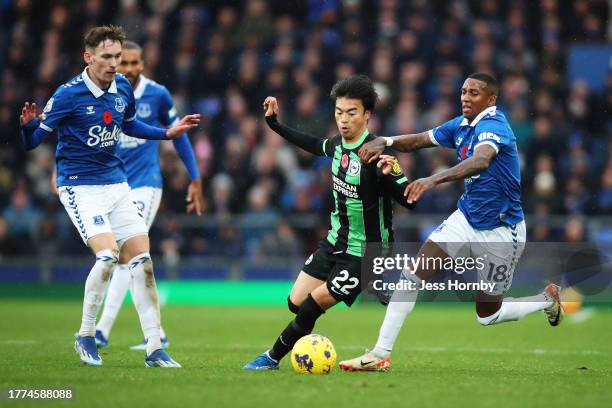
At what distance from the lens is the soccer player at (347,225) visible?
300 inches

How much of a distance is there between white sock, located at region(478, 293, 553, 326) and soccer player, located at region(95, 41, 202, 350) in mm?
3239

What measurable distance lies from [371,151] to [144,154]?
3546 millimetres

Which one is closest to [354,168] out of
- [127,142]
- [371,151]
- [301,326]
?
[371,151]

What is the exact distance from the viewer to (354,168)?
768 centimetres

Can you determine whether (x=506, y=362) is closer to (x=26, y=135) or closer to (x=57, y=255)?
(x=26, y=135)

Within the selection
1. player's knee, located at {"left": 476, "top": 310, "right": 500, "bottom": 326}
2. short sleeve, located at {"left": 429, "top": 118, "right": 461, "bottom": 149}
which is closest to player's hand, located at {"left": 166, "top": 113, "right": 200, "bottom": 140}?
short sleeve, located at {"left": 429, "top": 118, "right": 461, "bottom": 149}

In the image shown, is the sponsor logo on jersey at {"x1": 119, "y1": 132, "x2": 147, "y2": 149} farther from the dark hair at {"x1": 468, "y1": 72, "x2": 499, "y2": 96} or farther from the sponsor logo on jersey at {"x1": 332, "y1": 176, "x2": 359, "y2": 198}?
the dark hair at {"x1": 468, "y1": 72, "x2": 499, "y2": 96}

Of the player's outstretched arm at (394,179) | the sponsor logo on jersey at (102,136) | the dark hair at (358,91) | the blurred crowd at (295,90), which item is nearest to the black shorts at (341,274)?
the player's outstretched arm at (394,179)

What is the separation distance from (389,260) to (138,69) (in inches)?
141

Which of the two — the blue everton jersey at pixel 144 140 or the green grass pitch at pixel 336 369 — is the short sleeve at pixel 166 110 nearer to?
the blue everton jersey at pixel 144 140

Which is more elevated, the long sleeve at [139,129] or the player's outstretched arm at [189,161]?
the long sleeve at [139,129]

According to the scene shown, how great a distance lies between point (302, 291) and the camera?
787 centimetres

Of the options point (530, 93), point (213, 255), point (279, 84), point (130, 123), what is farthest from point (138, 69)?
point (530, 93)

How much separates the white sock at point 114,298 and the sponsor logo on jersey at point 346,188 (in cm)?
306
